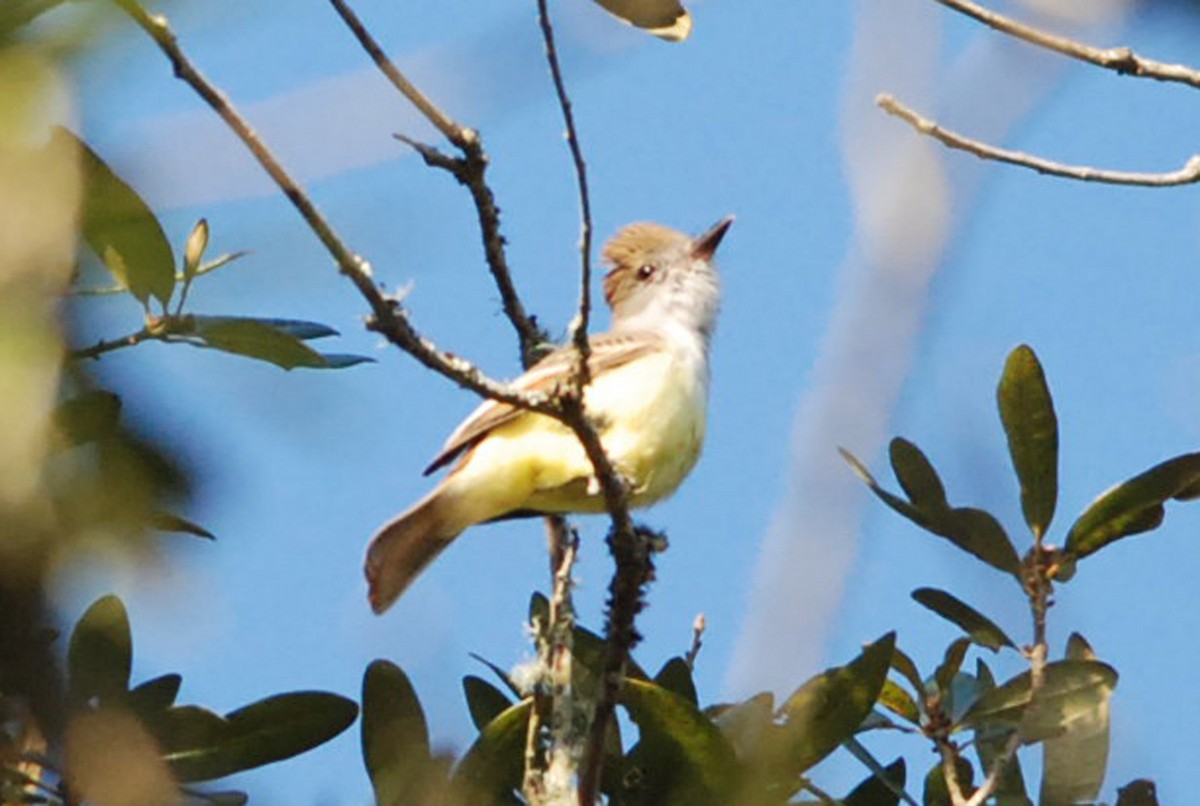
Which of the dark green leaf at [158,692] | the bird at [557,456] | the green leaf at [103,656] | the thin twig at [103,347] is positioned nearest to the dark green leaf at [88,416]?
the thin twig at [103,347]

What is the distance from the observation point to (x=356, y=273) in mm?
2332

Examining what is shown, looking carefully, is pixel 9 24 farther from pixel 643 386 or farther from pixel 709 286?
pixel 709 286

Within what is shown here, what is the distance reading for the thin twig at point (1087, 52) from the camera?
119 inches

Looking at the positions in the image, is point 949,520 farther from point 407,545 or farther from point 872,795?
point 407,545

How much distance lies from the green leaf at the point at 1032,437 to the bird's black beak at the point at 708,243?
2878 mm

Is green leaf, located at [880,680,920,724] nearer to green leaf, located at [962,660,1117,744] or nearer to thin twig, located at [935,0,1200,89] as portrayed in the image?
green leaf, located at [962,660,1117,744]

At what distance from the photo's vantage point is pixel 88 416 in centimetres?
153

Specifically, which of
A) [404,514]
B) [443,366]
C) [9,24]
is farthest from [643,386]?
[9,24]

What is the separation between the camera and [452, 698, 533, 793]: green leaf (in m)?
3.44

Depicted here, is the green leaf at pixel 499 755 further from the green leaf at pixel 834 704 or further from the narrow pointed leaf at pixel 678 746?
the green leaf at pixel 834 704

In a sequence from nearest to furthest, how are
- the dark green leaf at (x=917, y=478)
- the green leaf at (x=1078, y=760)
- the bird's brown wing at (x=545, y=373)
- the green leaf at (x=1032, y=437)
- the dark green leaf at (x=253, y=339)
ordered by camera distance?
1. the dark green leaf at (x=253, y=339)
2. the green leaf at (x=1078, y=760)
3. the dark green leaf at (x=917, y=478)
4. the green leaf at (x=1032, y=437)
5. the bird's brown wing at (x=545, y=373)

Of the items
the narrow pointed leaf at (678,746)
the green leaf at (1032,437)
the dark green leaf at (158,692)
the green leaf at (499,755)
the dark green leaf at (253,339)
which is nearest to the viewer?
the dark green leaf at (253,339)

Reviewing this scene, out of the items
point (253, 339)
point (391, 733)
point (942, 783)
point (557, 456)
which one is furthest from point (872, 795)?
point (557, 456)

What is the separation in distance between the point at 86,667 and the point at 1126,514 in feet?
6.50
